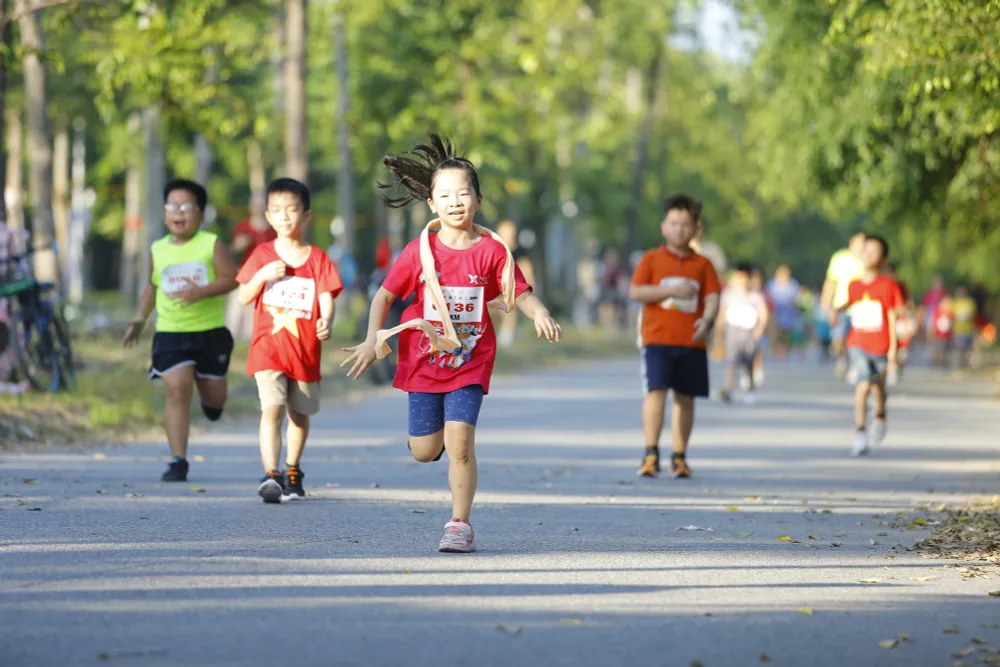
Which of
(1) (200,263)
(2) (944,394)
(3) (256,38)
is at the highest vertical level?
(3) (256,38)

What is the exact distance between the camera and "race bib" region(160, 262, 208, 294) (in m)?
11.0

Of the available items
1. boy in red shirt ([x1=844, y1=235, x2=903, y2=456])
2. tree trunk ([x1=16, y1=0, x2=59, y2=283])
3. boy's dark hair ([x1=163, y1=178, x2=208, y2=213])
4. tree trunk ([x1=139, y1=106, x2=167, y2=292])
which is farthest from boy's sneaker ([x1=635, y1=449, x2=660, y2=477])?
tree trunk ([x1=139, y1=106, x2=167, y2=292])

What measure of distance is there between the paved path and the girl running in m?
0.46

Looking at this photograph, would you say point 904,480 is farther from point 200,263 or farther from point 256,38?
point 256,38

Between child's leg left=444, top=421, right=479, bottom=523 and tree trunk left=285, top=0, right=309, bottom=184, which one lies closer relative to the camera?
child's leg left=444, top=421, right=479, bottom=523

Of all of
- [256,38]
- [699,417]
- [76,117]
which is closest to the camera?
[699,417]

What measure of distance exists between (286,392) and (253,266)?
2.39 ft

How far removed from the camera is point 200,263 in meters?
11.0

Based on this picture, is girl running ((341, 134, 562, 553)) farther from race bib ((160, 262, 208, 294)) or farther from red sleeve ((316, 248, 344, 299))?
race bib ((160, 262, 208, 294))

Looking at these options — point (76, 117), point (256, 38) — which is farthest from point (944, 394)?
point (76, 117)

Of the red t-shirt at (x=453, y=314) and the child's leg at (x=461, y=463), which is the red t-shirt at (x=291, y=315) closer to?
the red t-shirt at (x=453, y=314)

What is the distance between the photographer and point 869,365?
48.3 feet

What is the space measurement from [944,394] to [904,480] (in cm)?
1339

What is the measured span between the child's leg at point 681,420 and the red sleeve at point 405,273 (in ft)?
15.0
